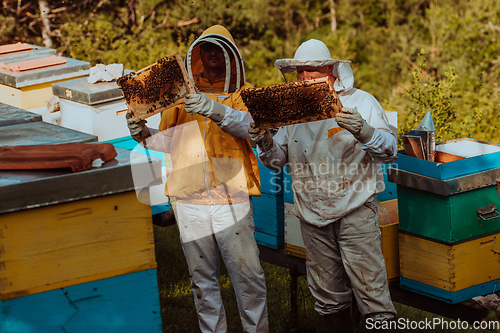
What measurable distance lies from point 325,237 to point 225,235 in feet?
1.80

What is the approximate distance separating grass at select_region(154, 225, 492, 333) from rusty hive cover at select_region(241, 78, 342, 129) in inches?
61.8

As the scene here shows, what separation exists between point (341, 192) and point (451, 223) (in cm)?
59

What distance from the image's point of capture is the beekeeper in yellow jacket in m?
2.81

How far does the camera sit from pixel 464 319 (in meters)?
2.74

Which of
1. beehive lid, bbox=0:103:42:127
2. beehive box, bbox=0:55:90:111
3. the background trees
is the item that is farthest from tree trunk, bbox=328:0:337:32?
beehive lid, bbox=0:103:42:127

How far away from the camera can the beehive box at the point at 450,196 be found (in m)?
2.67

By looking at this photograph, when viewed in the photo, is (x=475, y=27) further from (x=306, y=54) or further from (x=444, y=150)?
(x=306, y=54)

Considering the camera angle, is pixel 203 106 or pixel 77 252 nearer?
pixel 77 252

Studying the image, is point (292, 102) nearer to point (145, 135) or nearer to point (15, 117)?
point (145, 135)

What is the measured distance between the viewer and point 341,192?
2.71m

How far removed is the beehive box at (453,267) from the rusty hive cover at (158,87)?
4.92ft

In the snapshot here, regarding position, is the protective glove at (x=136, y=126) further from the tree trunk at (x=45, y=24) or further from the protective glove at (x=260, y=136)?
the tree trunk at (x=45, y=24)

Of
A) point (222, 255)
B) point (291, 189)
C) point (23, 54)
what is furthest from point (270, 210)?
point (23, 54)

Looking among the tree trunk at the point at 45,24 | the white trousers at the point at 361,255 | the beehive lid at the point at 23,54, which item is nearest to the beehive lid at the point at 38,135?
the white trousers at the point at 361,255
